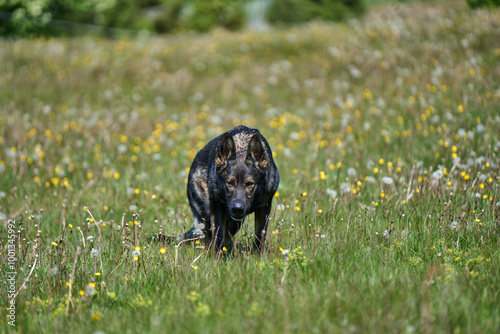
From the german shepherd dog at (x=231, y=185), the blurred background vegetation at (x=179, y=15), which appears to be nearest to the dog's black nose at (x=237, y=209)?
the german shepherd dog at (x=231, y=185)

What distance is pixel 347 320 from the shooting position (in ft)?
9.37

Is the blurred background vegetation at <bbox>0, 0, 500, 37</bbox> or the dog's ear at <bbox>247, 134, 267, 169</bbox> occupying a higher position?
the blurred background vegetation at <bbox>0, 0, 500, 37</bbox>

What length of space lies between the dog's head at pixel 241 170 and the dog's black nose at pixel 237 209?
0.04 meters

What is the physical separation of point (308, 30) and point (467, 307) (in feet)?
51.6

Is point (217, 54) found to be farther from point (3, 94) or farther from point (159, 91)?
point (3, 94)

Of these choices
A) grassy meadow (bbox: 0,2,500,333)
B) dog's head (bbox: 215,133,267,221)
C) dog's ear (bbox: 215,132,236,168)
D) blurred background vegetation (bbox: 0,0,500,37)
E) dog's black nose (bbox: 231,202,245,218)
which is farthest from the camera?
blurred background vegetation (bbox: 0,0,500,37)

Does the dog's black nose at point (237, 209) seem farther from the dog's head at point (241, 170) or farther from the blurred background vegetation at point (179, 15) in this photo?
the blurred background vegetation at point (179, 15)

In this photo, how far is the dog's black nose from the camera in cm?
383

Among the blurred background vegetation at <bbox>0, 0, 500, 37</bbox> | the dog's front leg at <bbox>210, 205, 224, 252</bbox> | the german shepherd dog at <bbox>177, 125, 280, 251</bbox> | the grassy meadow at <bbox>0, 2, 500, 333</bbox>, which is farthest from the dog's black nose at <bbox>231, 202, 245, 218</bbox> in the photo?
the blurred background vegetation at <bbox>0, 0, 500, 37</bbox>

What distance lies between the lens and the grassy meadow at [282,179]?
3137 millimetres

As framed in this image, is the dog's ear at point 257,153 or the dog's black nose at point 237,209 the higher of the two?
the dog's ear at point 257,153

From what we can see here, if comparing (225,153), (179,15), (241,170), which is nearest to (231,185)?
(241,170)

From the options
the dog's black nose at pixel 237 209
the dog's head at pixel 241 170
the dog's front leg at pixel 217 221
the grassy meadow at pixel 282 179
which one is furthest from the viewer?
the dog's front leg at pixel 217 221

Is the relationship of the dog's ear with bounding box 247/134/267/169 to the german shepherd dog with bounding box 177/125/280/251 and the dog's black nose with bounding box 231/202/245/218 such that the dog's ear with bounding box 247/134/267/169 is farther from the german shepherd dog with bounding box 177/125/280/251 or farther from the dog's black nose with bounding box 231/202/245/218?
the dog's black nose with bounding box 231/202/245/218
